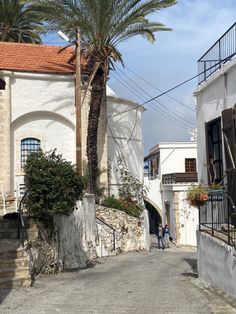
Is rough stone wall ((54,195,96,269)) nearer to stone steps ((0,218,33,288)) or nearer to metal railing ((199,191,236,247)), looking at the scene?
stone steps ((0,218,33,288))

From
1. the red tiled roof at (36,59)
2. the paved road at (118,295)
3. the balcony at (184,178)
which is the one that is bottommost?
the paved road at (118,295)

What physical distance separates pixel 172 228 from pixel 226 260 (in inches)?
1033

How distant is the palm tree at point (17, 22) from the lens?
3572cm

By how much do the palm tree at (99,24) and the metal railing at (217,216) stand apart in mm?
12542

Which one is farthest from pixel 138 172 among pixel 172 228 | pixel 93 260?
pixel 93 260

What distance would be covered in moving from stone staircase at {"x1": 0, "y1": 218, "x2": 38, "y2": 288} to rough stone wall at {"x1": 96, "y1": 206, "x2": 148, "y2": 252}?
895 cm

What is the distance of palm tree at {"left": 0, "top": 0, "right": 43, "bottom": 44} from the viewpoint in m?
35.7

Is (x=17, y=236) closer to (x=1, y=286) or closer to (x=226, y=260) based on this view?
(x=1, y=286)

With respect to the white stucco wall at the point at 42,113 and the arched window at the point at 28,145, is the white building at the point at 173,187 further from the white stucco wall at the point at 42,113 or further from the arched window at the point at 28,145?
the arched window at the point at 28,145

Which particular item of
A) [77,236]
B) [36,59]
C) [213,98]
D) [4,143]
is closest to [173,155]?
[36,59]

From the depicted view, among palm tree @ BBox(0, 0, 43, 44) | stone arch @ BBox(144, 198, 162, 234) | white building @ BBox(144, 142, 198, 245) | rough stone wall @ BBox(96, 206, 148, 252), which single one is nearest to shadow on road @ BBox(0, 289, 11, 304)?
rough stone wall @ BBox(96, 206, 148, 252)

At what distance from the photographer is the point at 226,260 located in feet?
35.1

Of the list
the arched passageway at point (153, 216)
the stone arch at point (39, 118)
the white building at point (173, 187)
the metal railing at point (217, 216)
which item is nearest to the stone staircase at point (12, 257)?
the metal railing at point (217, 216)

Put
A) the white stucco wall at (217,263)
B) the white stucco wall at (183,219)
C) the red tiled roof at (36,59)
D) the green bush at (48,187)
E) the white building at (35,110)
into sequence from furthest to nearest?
the white stucco wall at (183,219) → the red tiled roof at (36,59) → the white building at (35,110) → the green bush at (48,187) → the white stucco wall at (217,263)
